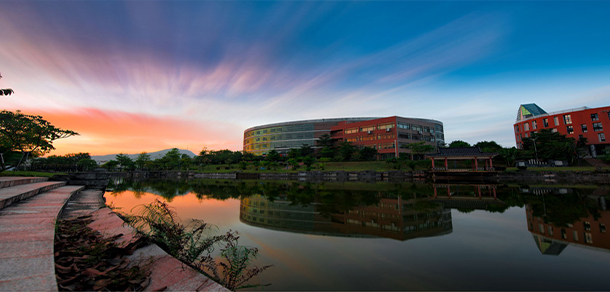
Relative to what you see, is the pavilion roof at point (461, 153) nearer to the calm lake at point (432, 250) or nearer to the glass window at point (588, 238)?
the calm lake at point (432, 250)

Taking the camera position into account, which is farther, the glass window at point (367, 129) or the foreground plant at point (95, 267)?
the glass window at point (367, 129)

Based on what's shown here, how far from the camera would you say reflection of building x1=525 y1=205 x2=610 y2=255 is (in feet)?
17.5

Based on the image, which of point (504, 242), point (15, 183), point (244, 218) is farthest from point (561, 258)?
point (15, 183)

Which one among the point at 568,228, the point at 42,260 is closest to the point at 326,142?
the point at 568,228

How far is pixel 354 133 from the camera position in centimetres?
7475

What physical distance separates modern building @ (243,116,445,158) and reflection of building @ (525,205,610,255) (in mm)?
58153

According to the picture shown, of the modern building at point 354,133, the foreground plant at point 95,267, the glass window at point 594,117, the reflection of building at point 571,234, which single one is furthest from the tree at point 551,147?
the foreground plant at point 95,267

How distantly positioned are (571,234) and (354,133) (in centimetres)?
6937

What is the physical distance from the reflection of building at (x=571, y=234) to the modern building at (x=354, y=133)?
58.2 metres

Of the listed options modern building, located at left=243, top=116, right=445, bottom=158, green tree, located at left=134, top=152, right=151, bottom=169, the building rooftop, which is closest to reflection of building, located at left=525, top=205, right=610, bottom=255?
modern building, located at left=243, top=116, right=445, bottom=158

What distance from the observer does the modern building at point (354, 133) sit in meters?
66.2

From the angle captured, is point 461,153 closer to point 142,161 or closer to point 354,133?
point 354,133

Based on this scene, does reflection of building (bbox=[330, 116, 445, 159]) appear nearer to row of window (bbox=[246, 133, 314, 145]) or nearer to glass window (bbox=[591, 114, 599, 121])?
row of window (bbox=[246, 133, 314, 145])

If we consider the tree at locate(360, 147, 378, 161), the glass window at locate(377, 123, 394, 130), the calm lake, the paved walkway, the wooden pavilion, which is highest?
the glass window at locate(377, 123, 394, 130)
